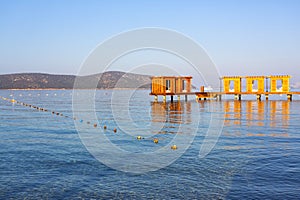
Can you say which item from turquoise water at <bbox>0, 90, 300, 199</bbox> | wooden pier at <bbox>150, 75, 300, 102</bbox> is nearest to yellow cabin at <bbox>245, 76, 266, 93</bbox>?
wooden pier at <bbox>150, 75, 300, 102</bbox>

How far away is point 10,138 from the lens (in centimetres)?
3847

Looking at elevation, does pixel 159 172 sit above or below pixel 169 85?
below

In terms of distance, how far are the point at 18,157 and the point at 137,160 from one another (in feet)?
33.5

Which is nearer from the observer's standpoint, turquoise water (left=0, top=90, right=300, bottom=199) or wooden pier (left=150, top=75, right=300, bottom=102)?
turquoise water (left=0, top=90, right=300, bottom=199)

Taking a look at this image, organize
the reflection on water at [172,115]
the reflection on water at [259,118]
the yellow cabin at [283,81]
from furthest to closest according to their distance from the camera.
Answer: the yellow cabin at [283,81]
the reflection on water at [172,115]
the reflection on water at [259,118]

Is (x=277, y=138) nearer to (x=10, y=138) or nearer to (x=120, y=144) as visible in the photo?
(x=120, y=144)

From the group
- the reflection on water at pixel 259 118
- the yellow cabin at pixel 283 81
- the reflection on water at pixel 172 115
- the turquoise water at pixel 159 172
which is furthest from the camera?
the yellow cabin at pixel 283 81

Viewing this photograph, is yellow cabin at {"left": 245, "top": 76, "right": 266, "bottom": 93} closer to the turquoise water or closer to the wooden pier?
the wooden pier

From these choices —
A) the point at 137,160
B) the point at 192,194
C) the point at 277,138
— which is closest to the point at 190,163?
the point at 137,160

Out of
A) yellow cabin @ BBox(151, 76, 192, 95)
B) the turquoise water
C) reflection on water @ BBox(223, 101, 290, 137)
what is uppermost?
yellow cabin @ BBox(151, 76, 192, 95)

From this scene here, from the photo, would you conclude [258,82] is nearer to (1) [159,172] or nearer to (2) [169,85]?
(2) [169,85]

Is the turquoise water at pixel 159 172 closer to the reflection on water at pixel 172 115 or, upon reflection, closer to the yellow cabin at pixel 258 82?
the reflection on water at pixel 172 115

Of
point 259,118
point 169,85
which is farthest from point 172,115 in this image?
→ point 169,85

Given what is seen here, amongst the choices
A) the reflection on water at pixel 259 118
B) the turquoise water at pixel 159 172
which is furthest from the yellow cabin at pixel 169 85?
the turquoise water at pixel 159 172
